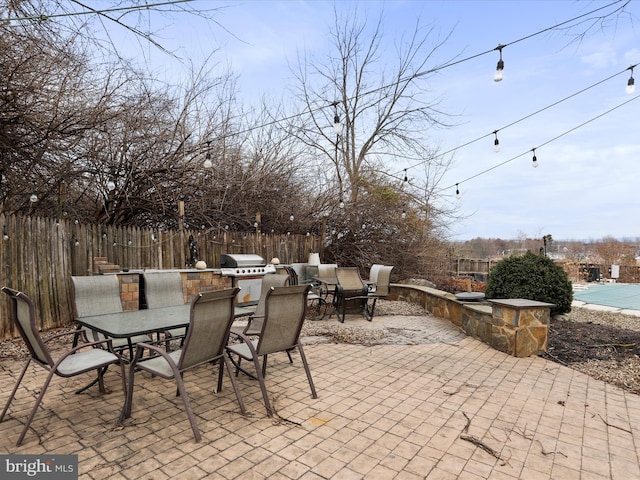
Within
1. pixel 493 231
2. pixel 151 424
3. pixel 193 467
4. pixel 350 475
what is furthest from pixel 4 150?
pixel 493 231

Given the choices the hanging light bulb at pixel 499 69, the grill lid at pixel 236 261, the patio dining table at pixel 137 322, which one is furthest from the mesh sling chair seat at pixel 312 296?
A: the hanging light bulb at pixel 499 69

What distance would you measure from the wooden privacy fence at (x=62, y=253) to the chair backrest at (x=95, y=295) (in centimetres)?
191

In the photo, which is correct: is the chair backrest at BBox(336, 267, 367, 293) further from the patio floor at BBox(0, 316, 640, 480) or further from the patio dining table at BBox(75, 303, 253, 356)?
the patio dining table at BBox(75, 303, 253, 356)

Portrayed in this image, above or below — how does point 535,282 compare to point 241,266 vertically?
below

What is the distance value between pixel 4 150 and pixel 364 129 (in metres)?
10.7

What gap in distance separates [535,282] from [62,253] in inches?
255

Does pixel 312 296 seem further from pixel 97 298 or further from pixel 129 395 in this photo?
pixel 129 395

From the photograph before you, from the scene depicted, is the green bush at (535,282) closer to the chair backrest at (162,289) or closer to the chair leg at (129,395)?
the chair backrest at (162,289)

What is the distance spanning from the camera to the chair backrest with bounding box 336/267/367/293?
5828 millimetres

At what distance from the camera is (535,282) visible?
4.93 metres

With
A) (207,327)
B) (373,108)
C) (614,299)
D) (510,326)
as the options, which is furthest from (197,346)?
(373,108)

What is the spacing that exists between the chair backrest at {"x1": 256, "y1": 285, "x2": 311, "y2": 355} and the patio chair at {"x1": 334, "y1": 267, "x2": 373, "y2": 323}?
2.84 meters

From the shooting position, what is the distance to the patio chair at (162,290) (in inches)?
142

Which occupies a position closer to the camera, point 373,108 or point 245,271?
point 245,271
